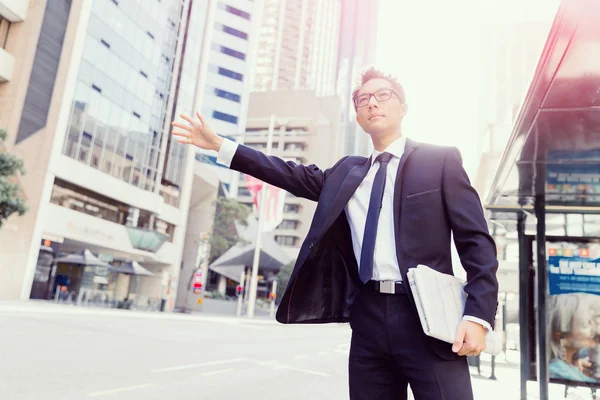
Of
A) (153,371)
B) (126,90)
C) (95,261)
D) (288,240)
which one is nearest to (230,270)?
(126,90)

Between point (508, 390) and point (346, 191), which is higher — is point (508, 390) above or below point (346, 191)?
below

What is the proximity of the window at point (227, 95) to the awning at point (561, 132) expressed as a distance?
6136 centimetres

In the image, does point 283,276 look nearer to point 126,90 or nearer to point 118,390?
point 126,90

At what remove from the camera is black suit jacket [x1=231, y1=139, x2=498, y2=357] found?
74.7 inches

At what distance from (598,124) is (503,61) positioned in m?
63.8

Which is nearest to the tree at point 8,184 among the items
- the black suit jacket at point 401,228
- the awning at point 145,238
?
the awning at point 145,238

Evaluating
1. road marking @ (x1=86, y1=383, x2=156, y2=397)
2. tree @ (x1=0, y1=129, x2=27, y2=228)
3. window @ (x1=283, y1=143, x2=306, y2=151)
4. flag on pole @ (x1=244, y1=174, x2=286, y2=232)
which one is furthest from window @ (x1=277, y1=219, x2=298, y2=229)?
road marking @ (x1=86, y1=383, x2=156, y2=397)

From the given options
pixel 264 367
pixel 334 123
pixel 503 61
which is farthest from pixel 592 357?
pixel 334 123

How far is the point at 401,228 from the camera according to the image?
2.01 meters

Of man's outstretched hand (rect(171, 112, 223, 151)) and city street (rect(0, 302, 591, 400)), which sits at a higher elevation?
man's outstretched hand (rect(171, 112, 223, 151))

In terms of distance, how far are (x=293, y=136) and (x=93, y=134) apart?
5921 cm

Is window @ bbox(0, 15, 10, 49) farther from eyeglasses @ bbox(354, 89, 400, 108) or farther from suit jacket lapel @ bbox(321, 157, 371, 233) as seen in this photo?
suit jacket lapel @ bbox(321, 157, 371, 233)

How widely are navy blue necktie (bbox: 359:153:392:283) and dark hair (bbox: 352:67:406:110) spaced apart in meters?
0.39

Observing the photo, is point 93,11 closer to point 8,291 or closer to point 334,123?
point 8,291
